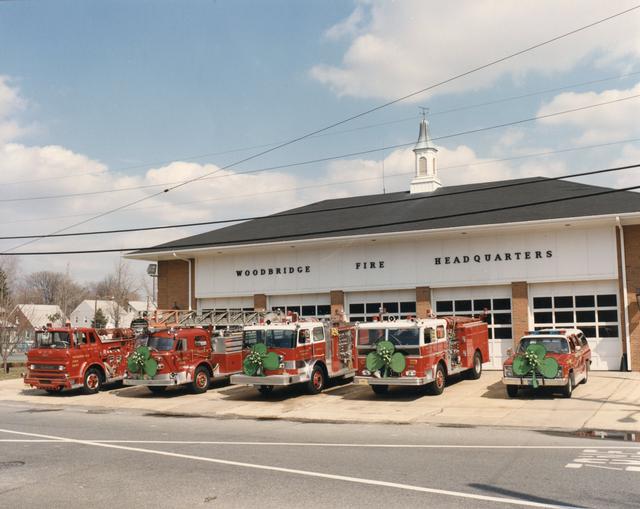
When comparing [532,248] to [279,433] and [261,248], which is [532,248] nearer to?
[261,248]

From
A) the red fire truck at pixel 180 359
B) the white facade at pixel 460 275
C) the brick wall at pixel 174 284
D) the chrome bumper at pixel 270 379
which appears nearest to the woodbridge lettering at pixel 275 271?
the white facade at pixel 460 275

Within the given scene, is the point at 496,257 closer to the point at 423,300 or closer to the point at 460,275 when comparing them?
the point at 460,275

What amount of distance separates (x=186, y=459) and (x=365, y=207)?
23.8m

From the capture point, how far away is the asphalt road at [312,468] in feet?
27.5

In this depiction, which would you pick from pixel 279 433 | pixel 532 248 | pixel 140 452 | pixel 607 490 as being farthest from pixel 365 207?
pixel 607 490

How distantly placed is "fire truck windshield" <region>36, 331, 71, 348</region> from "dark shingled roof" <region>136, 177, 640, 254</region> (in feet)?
32.2

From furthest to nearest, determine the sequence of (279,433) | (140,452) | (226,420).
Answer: (226,420), (279,433), (140,452)

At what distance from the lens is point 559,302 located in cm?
2572

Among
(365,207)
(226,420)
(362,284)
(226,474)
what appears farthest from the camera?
(365,207)

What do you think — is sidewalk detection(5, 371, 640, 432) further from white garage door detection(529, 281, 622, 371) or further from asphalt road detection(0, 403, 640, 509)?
asphalt road detection(0, 403, 640, 509)

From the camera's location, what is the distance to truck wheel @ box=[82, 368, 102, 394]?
23016 mm

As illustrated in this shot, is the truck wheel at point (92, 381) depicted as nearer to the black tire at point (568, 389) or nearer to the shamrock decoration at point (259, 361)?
the shamrock decoration at point (259, 361)

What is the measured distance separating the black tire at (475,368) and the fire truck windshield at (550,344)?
3741 mm

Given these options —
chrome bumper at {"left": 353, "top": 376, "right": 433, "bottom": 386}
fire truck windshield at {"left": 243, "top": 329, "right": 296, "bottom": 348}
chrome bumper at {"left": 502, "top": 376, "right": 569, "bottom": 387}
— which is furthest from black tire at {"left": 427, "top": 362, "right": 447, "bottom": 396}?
fire truck windshield at {"left": 243, "top": 329, "right": 296, "bottom": 348}
